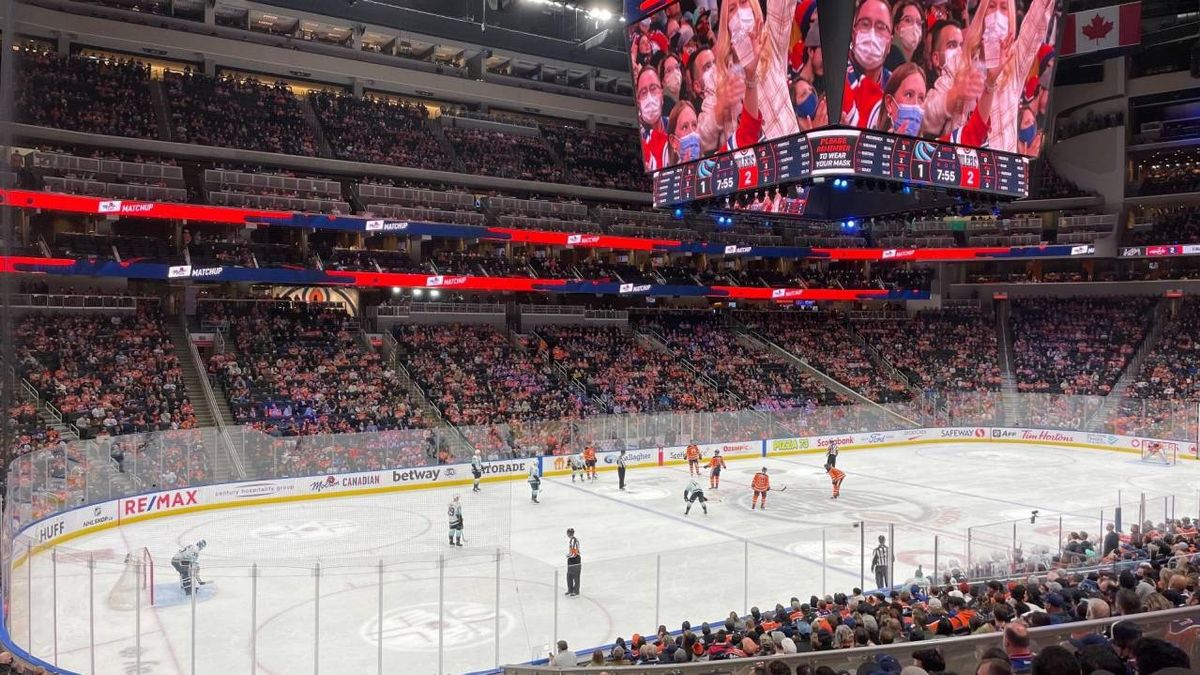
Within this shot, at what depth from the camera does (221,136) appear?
3750 cm

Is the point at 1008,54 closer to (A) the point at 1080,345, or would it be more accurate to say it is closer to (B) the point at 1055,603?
(B) the point at 1055,603

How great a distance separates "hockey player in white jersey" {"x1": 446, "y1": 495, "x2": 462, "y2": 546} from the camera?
18781mm

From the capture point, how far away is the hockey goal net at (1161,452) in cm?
3309

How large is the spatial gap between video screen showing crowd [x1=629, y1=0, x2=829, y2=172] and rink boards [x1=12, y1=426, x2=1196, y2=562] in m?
10.6

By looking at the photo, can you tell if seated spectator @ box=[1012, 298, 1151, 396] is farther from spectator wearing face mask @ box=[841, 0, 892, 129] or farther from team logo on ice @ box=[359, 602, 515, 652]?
team logo on ice @ box=[359, 602, 515, 652]

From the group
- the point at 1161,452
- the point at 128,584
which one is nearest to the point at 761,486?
the point at 128,584

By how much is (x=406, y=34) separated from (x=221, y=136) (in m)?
11.8

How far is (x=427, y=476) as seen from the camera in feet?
89.9

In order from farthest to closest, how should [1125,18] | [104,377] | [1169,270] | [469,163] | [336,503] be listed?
1. [1169,270]
2. [469,163]
3. [1125,18]
4. [104,377]
5. [336,503]

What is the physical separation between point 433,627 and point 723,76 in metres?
16.2

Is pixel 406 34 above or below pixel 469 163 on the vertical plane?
above

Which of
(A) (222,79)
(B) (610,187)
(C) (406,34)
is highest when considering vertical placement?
(C) (406,34)

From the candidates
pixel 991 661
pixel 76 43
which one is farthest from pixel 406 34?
pixel 991 661

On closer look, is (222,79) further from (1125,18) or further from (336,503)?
(1125,18)
